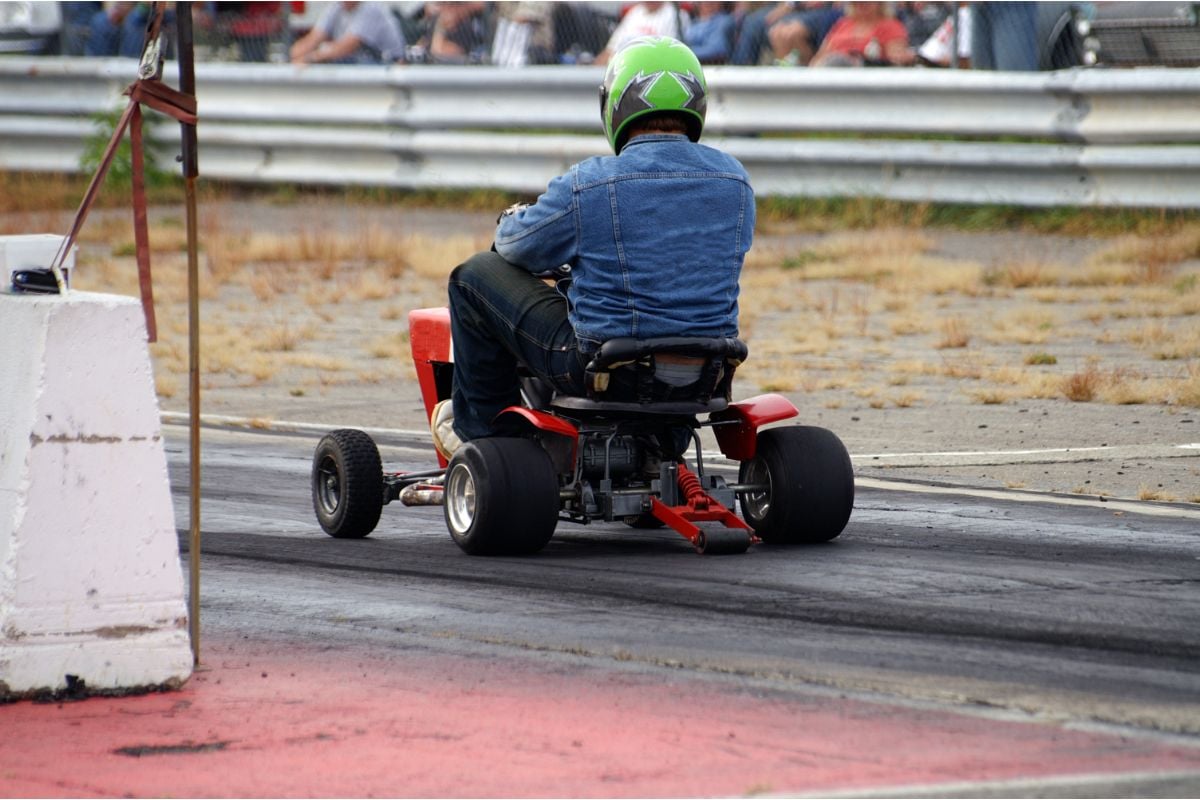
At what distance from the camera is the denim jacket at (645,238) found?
21.3 feet

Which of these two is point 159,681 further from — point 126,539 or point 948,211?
point 948,211

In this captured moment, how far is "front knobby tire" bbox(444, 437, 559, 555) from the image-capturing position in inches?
254

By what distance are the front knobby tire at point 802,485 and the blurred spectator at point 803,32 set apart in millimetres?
11530

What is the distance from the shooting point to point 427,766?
4137mm

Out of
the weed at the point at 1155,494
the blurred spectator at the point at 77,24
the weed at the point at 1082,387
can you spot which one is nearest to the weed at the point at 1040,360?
the weed at the point at 1082,387

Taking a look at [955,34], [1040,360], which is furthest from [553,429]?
[955,34]

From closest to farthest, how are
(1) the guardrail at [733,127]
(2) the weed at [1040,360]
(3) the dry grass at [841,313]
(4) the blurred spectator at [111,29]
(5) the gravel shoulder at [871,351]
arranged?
(5) the gravel shoulder at [871,351], (3) the dry grass at [841,313], (2) the weed at [1040,360], (1) the guardrail at [733,127], (4) the blurred spectator at [111,29]

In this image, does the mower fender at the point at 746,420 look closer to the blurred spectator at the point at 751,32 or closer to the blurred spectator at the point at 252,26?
the blurred spectator at the point at 751,32

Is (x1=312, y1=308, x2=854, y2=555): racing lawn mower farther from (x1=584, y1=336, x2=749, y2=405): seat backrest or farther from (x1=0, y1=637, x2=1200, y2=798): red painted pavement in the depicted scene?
(x1=0, y1=637, x2=1200, y2=798): red painted pavement

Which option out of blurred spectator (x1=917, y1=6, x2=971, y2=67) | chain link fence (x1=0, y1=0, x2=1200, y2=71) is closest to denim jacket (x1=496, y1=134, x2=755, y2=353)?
chain link fence (x1=0, y1=0, x2=1200, y2=71)

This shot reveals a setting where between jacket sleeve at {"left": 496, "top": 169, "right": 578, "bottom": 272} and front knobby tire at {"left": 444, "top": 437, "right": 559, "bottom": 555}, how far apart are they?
608 mm

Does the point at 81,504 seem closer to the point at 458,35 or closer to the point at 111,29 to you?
the point at 458,35

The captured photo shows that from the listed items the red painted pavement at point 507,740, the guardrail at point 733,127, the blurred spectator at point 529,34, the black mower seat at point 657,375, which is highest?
the blurred spectator at point 529,34

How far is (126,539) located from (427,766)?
3.62 ft
